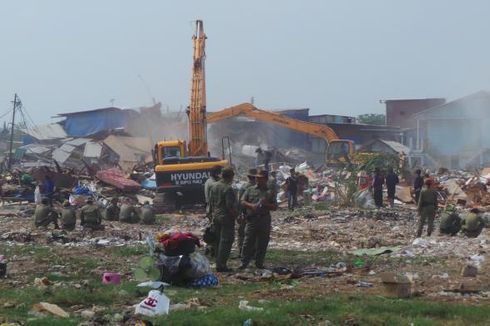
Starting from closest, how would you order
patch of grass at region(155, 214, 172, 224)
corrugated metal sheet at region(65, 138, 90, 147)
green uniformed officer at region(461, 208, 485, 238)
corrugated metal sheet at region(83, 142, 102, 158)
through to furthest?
green uniformed officer at region(461, 208, 485, 238), patch of grass at region(155, 214, 172, 224), corrugated metal sheet at region(83, 142, 102, 158), corrugated metal sheet at region(65, 138, 90, 147)

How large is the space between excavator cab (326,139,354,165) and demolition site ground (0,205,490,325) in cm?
1983

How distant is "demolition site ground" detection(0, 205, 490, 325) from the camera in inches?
319

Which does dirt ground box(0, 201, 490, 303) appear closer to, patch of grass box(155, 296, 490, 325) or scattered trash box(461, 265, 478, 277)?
scattered trash box(461, 265, 478, 277)

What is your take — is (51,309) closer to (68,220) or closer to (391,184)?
(68,220)

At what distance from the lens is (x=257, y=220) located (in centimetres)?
1226

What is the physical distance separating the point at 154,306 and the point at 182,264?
2.14 meters

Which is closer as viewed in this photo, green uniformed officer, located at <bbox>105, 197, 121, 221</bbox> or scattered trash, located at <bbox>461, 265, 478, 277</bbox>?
scattered trash, located at <bbox>461, 265, 478, 277</bbox>

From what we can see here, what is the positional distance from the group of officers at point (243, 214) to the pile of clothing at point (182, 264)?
4.58 ft

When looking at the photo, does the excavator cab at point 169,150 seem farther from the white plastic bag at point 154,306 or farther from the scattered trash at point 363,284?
the white plastic bag at point 154,306

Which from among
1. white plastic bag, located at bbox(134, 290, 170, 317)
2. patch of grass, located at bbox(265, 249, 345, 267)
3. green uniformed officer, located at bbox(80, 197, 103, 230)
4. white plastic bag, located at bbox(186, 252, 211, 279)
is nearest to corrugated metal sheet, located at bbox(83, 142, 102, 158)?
green uniformed officer, located at bbox(80, 197, 103, 230)

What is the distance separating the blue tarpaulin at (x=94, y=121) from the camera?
68000mm

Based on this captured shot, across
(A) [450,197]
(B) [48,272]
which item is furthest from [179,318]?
(A) [450,197]

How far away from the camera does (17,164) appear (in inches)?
1927

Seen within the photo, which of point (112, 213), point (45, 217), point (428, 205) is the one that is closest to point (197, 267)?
point (428, 205)
